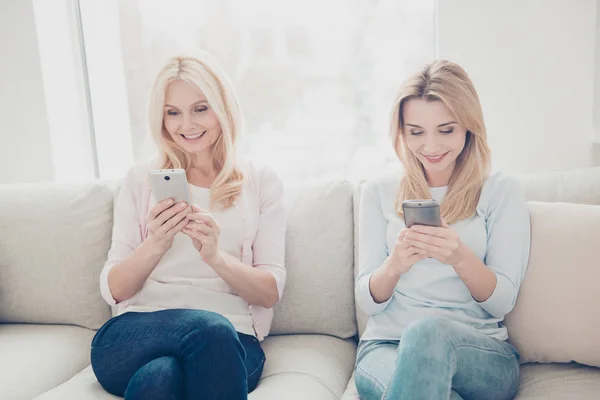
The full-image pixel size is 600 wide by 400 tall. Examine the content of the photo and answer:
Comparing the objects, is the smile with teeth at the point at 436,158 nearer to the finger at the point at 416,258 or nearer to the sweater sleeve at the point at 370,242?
the sweater sleeve at the point at 370,242

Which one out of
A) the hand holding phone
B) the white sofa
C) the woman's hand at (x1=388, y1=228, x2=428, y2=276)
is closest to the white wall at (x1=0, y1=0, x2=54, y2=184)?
the white sofa

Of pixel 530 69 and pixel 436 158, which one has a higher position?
pixel 530 69

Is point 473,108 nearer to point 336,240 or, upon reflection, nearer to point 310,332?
point 336,240

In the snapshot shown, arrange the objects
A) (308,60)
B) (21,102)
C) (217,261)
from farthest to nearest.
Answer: (21,102) < (308,60) < (217,261)

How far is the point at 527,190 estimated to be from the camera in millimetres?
1578

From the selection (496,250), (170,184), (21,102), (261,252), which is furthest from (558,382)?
(21,102)

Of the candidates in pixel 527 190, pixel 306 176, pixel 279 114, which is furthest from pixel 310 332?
pixel 279 114

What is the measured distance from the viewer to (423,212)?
1.24 metres

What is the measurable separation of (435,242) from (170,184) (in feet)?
2.11

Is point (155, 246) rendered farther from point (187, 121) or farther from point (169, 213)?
point (187, 121)

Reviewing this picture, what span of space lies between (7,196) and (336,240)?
1139mm

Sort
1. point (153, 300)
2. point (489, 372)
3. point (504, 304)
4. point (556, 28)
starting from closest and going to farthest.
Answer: point (489, 372) → point (504, 304) → point (153, 300) → point (556, 28)

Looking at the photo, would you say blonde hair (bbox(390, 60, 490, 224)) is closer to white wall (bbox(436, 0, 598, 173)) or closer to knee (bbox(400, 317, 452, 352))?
knee (bbox(400, 317, 452, 352))

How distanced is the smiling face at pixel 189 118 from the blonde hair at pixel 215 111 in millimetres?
17
